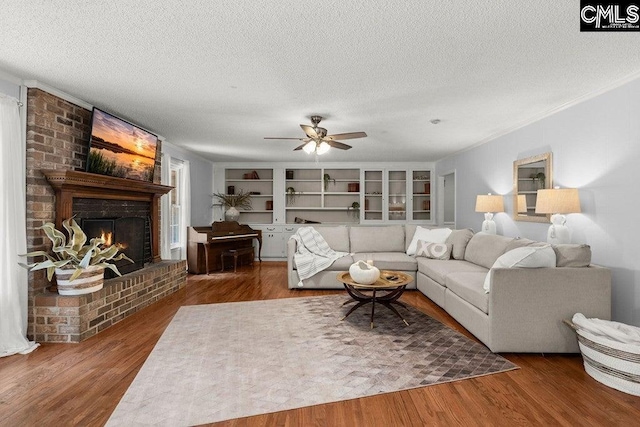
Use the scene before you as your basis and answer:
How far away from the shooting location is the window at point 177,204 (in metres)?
6.17

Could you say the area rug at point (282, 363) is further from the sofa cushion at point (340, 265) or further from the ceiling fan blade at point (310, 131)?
the ceiling fan blade at point (310, 131)

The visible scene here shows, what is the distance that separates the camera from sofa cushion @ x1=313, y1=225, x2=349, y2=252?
228 inches

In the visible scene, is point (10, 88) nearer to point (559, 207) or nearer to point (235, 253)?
point (235, 253)

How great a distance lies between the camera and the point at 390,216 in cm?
816

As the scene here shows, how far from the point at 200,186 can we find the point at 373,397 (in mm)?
6153

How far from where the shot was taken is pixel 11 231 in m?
2.84

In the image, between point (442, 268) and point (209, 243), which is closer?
point (442, 268)

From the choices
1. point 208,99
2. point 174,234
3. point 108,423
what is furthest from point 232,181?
point 108,423

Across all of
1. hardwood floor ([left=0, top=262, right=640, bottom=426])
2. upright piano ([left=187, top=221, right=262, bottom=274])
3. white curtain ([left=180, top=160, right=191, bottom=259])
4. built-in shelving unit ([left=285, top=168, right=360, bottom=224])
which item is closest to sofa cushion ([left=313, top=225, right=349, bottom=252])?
upright piano ([left=187, top=221, right=262, bottom=274])

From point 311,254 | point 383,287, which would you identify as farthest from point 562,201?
point 311,254

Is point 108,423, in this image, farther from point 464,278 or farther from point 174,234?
point 174,234

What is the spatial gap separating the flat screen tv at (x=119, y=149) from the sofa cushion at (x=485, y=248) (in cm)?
450

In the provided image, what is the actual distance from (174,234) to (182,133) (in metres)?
2.06

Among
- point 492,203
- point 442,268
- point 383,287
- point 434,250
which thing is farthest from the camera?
point 434,250
